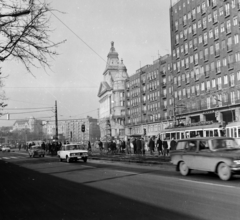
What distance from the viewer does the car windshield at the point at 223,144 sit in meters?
12.8

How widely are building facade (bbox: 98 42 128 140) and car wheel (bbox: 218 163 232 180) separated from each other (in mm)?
103183

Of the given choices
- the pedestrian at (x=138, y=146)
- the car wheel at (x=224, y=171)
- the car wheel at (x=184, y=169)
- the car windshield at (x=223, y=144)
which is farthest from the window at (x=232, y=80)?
the car wheel at (x=224, y=171)

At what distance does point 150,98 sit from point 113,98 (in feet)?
139

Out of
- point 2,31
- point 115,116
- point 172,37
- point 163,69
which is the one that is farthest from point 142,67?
point 2,31

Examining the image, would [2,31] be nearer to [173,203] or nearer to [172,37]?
[173,203]

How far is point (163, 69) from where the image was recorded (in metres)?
82.8

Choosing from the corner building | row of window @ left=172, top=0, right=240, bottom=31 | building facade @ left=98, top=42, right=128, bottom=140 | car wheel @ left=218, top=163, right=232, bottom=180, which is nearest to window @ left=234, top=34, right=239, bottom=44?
the corner building

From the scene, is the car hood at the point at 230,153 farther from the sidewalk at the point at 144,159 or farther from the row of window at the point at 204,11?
the row of window at the point at 204,11

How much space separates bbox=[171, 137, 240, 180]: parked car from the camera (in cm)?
1179

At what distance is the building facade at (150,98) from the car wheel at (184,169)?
56.1 m

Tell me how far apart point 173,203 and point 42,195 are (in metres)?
4.20

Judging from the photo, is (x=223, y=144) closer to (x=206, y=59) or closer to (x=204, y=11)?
(x=206, y=59)

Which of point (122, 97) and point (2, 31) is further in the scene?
point (122, 97)


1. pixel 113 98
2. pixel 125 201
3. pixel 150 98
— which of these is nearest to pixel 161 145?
pixel 125 201
